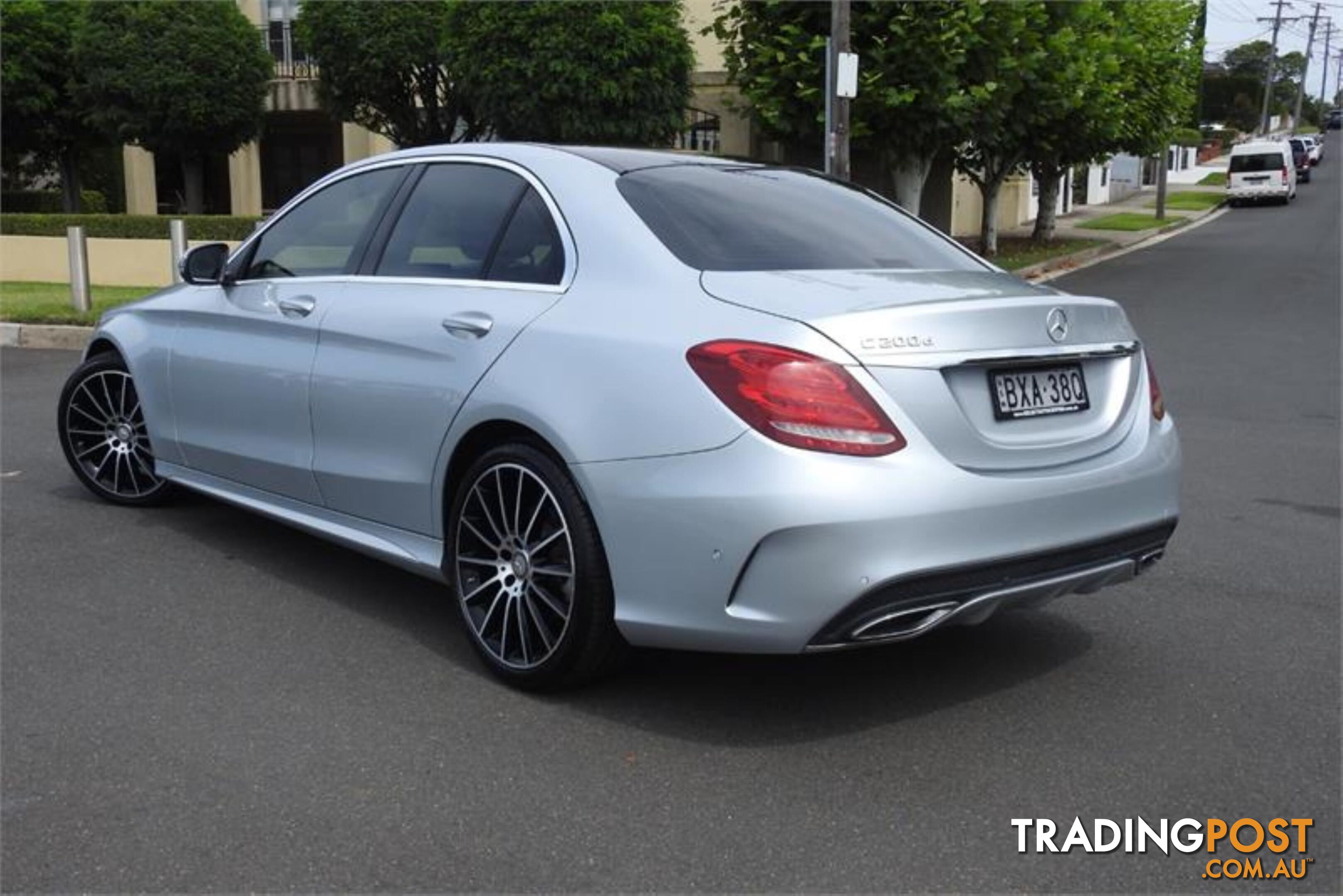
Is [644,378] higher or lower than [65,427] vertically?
higher

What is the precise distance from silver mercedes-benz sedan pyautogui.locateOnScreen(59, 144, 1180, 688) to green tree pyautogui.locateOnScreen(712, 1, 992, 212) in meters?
14.0

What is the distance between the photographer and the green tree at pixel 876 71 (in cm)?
1808

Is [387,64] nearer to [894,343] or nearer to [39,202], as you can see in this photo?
[39,202]

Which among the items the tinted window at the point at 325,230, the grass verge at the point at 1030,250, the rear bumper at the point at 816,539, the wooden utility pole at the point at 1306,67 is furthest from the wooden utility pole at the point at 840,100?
the wooden utility pole at the point at 1306,67

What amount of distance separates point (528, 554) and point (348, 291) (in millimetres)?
1392

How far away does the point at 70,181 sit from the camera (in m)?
28.6

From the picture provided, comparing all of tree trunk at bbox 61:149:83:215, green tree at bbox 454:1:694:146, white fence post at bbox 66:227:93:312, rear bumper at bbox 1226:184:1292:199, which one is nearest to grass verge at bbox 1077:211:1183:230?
rear bumper at bbox 1226:184:1292:199

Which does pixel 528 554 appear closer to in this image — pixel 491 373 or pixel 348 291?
pixel 491 373

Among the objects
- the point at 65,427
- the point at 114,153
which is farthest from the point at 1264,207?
the point at 65,427

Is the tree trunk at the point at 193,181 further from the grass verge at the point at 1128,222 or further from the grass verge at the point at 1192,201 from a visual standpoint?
→ the grass verge at the point at 1192,201

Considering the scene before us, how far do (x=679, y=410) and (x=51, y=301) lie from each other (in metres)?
14.0

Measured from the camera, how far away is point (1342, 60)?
139625mm

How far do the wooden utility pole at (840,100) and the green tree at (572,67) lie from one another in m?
5.59

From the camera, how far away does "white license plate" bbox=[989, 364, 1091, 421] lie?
371 centimetres
